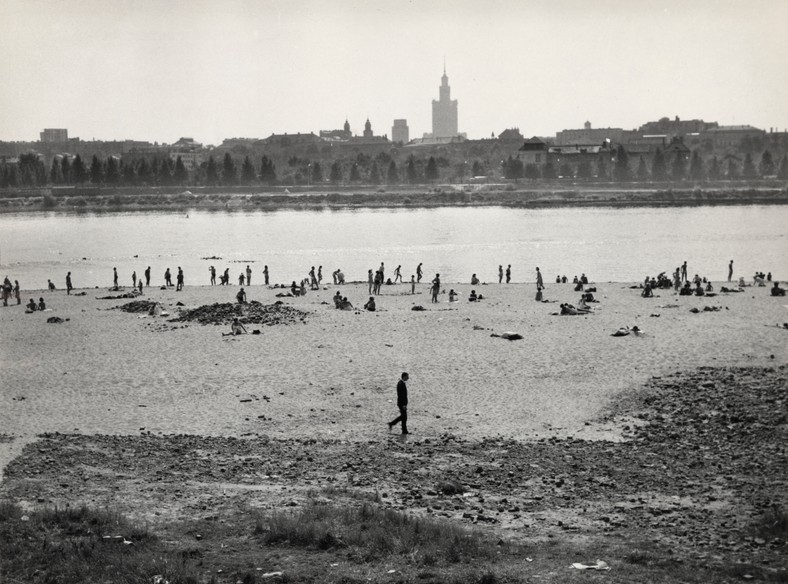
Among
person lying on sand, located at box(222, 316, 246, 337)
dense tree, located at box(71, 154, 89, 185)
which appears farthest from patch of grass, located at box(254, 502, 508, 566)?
dense tree, located at box(71, 154, 89, 185)

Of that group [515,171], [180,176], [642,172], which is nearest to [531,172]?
[515,171]

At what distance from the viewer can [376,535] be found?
861 centimetres

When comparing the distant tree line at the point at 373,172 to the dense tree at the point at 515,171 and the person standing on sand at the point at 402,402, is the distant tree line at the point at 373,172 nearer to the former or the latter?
the dense tree at the point at 515,171

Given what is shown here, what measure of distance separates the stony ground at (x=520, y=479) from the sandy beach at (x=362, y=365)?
3.13 feet

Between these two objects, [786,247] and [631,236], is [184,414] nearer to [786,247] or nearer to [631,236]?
[786,247]

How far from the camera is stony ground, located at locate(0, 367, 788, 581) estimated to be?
9.02m

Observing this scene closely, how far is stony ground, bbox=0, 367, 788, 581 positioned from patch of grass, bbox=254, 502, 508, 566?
0.62 metres

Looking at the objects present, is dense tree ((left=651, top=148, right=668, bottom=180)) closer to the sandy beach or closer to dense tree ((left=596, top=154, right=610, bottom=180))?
dense tree ((left=596, top=154, right=610, bottom=180))

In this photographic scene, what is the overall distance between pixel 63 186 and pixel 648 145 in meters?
101

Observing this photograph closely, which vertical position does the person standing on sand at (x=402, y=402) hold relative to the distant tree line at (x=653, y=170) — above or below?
below

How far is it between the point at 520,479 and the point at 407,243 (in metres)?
50.1

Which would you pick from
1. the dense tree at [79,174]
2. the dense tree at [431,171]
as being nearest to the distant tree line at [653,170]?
the dense tree at [431,171]

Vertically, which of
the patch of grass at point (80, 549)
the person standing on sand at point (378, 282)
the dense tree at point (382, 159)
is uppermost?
the dense tree at point (382, 159)

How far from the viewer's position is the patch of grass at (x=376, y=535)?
825cm
